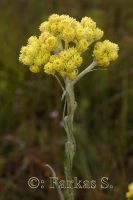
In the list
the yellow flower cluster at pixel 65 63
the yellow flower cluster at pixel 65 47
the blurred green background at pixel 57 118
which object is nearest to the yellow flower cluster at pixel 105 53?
the yellow flower cluster at pixel 65 47

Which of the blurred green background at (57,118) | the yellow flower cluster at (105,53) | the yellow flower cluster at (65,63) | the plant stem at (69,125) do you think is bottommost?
the plant stem at (69,125)

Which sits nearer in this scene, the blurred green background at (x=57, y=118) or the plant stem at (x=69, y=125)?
the plant stem at (x=69, y=125)

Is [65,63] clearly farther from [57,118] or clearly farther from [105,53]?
[57,118]

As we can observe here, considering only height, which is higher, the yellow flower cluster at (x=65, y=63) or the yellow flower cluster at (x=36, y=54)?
the yellow flower cluster at (x=36, y=54)

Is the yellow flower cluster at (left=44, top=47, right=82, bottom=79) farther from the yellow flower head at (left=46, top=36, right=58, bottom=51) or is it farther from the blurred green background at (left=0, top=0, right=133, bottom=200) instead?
the blurred green background at (left=0, top=0, right=133, bottom=200)

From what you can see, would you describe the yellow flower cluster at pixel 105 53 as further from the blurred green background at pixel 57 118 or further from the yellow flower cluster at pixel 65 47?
the blurred green background at pixel 57 118
